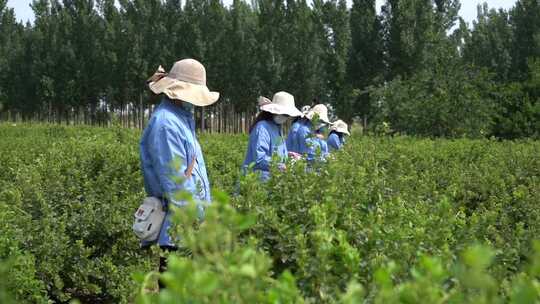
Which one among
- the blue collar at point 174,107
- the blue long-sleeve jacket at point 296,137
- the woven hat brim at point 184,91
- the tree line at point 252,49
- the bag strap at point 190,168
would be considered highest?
the tree line at point 252,49

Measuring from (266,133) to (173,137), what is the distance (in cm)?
181

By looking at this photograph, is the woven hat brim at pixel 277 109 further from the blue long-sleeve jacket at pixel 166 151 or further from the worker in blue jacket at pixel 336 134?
the worker in blue jacket at pixel 336 134

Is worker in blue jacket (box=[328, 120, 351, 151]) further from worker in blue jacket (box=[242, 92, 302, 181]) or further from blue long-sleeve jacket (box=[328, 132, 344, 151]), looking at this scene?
worker in blue jacket (box=[242, 92, 302, 181])

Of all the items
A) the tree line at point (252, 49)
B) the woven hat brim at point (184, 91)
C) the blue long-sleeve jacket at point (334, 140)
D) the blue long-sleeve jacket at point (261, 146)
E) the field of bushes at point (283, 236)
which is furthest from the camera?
the tree line at point (252, 49)

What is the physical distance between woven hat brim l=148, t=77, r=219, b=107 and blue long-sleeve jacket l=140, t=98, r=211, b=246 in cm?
8

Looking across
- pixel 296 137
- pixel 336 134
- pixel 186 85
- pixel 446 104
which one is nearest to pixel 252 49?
pixel 446 104

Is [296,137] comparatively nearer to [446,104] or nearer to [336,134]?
[336,134]

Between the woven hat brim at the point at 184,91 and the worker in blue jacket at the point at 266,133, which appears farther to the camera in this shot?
the worker in blue jacket at the point at 266,133

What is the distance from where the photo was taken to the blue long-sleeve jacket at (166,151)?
12.3ft

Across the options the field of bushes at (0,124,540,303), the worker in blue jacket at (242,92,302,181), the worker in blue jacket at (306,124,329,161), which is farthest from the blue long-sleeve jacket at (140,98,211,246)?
the worker in blue jacket at (242,92,302,181)

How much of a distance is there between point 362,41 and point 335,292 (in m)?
33.3

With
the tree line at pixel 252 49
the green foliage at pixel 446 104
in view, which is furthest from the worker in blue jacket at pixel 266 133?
the tree line at pixel 252 49

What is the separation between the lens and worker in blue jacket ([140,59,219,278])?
12.4 ft

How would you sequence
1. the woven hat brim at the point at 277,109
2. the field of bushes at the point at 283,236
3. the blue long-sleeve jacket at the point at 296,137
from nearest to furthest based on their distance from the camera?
the field of bushes at the point at 283,236, the woven hat brim at the point at 277,109, the blue long-sleeve jacket at the point at 296,137
